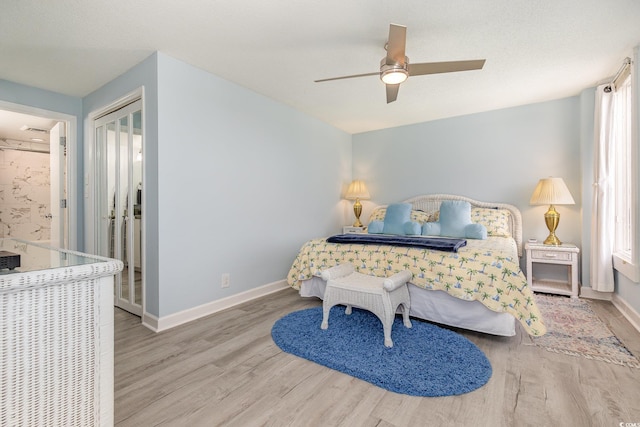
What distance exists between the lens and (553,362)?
1.96 m

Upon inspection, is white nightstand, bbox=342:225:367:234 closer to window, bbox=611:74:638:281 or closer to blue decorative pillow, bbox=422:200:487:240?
blue decorative pillow, bbox=422:200:487:240

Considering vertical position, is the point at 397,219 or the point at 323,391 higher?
the point at 397,219

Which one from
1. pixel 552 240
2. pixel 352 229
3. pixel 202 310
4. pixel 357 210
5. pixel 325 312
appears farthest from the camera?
pixel 357 210

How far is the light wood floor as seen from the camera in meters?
1.46

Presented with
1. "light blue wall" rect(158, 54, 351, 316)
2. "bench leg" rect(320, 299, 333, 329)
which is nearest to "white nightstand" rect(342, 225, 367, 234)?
"light blue wall" rect(158, 54, 351, 316)

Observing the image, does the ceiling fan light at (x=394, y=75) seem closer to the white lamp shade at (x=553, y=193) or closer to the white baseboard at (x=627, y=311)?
the white lamp shade at (x=553, y=193)

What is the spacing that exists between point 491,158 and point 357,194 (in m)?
2.01

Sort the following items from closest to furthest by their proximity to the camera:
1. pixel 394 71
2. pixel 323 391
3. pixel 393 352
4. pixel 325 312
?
1. pixel 323 391
2. pixel 393 352
3. pixel 394 71
4. pixel 325 312

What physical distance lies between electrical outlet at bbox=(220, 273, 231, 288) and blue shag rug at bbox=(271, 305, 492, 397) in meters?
0.74

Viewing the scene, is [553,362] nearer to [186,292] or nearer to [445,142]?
Result: [186,292]

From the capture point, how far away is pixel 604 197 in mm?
3049

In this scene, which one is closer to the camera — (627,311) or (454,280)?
(454,280)

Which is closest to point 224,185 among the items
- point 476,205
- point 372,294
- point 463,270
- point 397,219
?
point 372,294

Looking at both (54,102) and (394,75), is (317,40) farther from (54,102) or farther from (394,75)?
(54,102)
